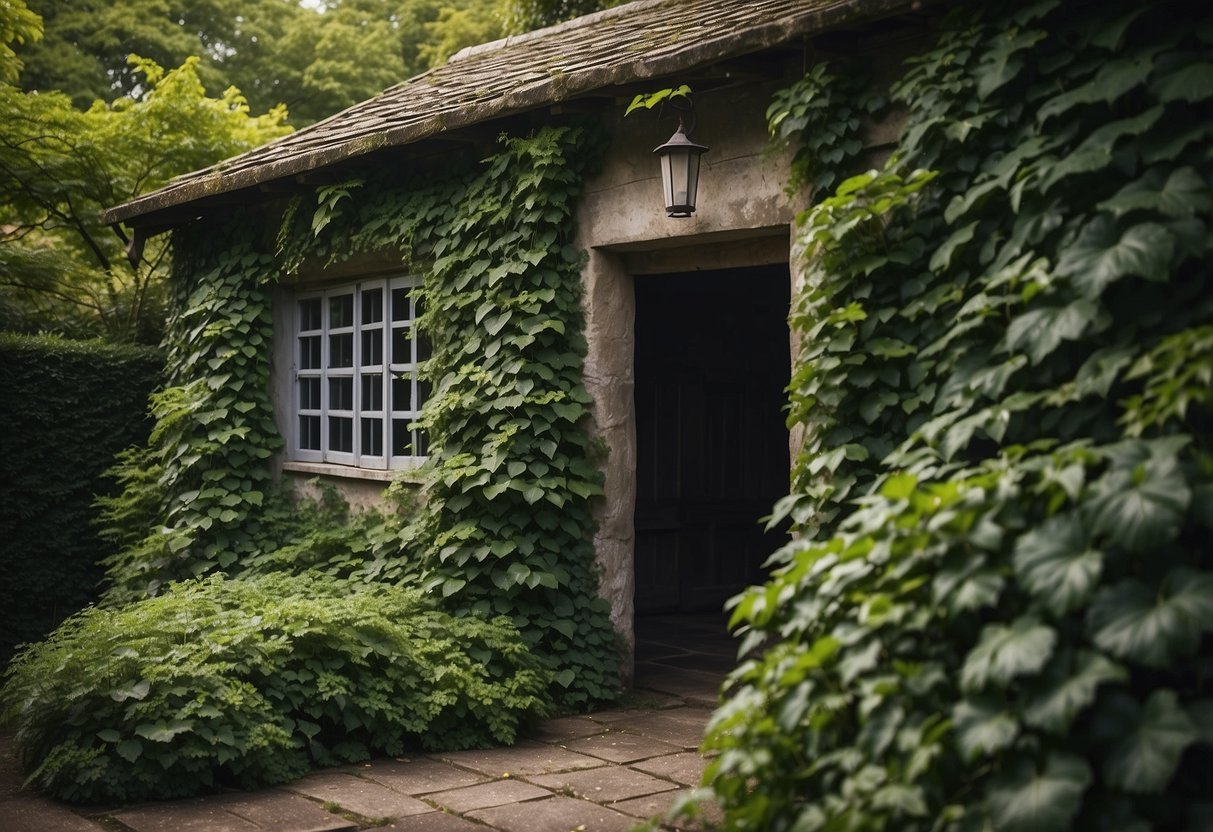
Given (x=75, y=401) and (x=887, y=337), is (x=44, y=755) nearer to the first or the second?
(x=887, y=337)

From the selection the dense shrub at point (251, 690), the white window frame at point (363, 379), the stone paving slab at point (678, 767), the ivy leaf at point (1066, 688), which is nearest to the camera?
the ivy leaf at point (1066, 688)

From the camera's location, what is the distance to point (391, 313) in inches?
343

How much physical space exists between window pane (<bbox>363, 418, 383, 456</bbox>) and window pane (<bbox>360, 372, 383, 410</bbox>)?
11cm

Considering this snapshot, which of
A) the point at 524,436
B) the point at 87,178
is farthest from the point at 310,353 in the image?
the point at 87,178

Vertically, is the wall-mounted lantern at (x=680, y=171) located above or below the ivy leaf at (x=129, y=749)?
above

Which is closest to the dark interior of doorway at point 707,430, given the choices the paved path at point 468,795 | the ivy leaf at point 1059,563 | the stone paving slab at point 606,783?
the paved path at point 468,795

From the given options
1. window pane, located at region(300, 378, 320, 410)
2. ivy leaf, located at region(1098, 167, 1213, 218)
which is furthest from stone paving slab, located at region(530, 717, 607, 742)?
window pane, located at region(300, 378, 320, 410)

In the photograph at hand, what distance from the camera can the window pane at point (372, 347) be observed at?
888 centimetres

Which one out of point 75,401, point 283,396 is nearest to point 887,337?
point 283,396

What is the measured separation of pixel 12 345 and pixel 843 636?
8.10 m

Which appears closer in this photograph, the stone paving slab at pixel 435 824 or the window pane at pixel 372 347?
the stone paving slab at pixel 435 824

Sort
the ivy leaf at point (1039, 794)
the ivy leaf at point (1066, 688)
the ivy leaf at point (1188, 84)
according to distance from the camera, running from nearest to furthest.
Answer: the ivy leaf at point (1039, 794)
the ivy leaf at point (1066, 688)
the ivy leaf at point (1188, 84)

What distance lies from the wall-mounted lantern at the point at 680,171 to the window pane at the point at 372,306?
3360mm

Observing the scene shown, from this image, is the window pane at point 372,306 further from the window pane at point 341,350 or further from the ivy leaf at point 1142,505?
the ivy leaf at point 1142,505
